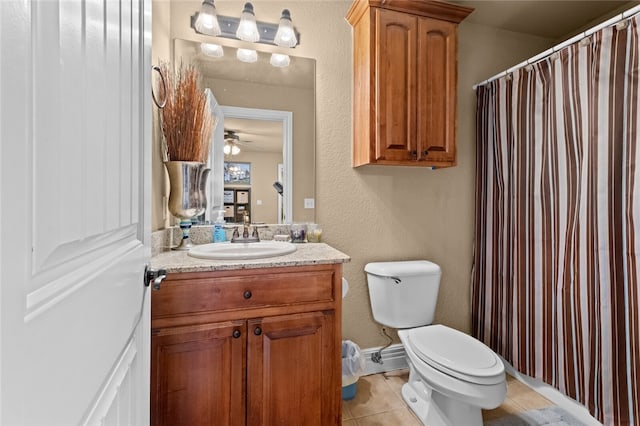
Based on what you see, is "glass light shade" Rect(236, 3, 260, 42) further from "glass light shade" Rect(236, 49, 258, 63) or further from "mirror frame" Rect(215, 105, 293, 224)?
"mirror frame" Rect(215, 105, 293, 224)

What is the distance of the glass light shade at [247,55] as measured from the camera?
5.73 feet

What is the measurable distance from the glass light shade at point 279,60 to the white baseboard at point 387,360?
1.91 m

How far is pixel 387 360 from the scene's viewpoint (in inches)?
80.7

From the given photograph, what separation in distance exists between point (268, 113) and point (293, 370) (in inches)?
54.9

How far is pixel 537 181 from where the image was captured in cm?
175

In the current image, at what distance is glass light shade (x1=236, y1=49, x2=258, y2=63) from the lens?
175 cm

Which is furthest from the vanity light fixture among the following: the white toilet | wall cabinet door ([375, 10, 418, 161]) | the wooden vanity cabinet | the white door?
the white toilet

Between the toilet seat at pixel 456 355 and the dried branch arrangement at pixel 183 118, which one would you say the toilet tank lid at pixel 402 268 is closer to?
the toilet seat at pixel 456 355

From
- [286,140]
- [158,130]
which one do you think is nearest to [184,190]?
[158,130]

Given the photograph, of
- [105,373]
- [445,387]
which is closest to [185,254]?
[105,373]

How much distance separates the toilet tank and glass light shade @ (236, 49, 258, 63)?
1.46m

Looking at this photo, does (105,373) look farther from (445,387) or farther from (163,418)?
(445,387)

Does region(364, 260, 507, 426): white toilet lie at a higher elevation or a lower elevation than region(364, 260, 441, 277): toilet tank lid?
lower

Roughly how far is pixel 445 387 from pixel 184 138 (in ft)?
5.47
